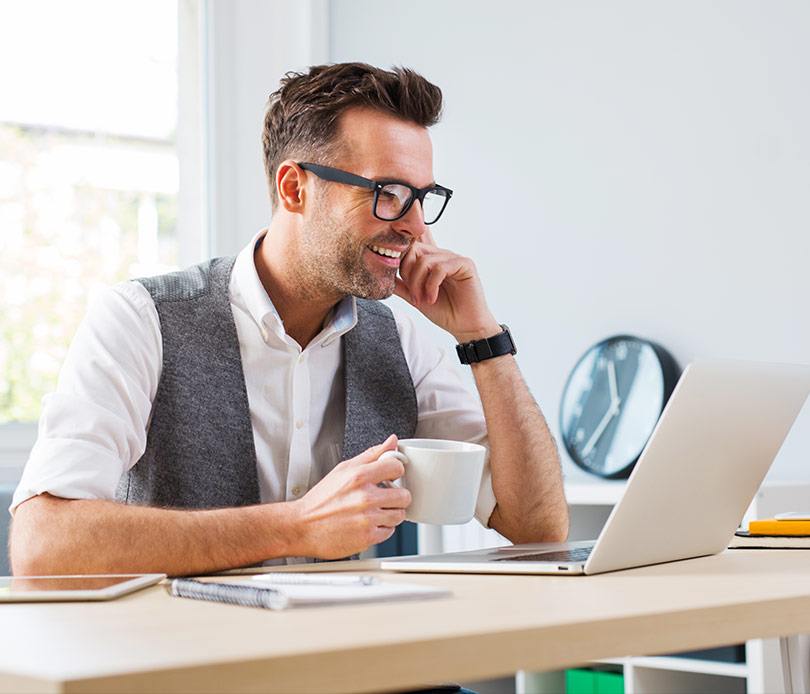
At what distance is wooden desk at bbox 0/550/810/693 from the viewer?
2.01 ft

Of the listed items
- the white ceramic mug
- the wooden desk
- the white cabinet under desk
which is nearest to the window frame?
the white cabinet under desk

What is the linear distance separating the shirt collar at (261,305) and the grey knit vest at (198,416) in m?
0.03

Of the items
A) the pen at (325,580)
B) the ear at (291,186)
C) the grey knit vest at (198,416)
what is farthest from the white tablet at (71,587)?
the ear at (291,186)

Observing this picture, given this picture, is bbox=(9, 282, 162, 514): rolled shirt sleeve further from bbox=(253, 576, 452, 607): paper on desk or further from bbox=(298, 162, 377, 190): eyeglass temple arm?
bbox=(253, 576, 452, 607): paper on desk

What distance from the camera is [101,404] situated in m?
1.47

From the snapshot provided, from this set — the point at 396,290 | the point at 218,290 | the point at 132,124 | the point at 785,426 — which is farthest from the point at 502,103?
the point at 785,426

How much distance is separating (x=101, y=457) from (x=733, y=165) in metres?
1.81

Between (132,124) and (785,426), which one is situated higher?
(132,124)

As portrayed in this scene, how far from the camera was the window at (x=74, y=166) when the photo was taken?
316 cm

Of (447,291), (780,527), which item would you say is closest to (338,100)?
(447,291)

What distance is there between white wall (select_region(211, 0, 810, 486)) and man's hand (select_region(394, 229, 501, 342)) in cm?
102

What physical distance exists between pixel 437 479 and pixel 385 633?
1.66 ft

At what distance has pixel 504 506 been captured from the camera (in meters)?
1.72

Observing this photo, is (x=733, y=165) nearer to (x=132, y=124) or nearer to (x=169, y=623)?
(x=132, y=124)
